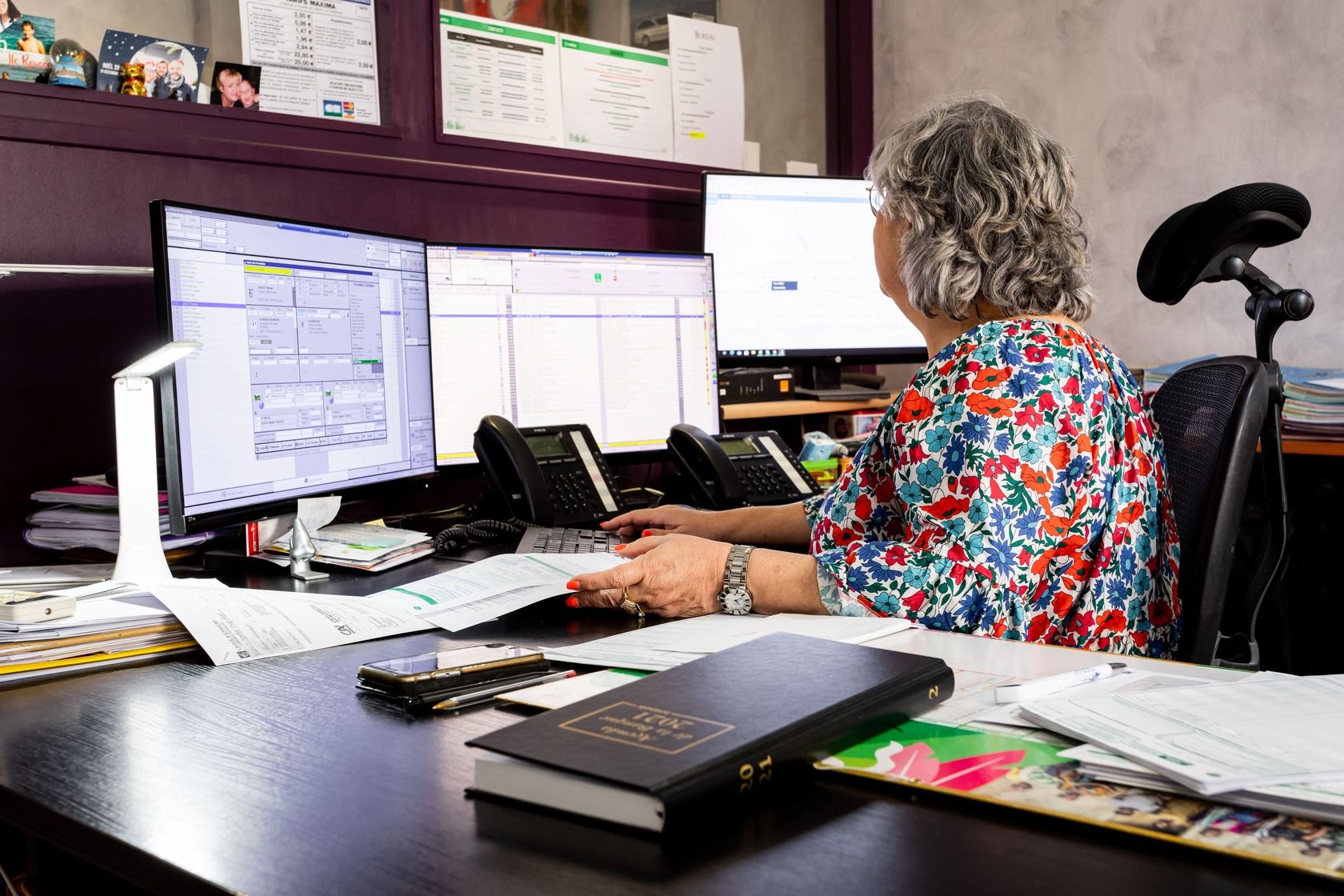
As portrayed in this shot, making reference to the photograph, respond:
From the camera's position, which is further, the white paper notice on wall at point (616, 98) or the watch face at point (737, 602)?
the white paper notice on wall at point (616, 98)

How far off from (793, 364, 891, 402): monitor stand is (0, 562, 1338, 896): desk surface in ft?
5.81

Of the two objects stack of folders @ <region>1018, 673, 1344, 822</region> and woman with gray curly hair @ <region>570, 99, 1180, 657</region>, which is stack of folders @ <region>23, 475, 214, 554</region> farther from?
stack of folders @ <region>1018, 673, 1344, 822</region>

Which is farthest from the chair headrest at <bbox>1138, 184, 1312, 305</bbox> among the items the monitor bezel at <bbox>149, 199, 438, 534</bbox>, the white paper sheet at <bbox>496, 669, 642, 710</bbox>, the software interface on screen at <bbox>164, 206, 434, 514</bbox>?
the monitor bezel at <bbox>149, 199, 438, 534</bbox>

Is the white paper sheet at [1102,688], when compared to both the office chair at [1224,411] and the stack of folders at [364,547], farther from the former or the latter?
the stack of folders at [364,547]

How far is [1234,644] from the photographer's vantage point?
4.99ft

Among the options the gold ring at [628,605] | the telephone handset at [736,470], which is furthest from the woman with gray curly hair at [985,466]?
the telephone handset at [736,470]

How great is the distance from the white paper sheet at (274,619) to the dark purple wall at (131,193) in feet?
1.92

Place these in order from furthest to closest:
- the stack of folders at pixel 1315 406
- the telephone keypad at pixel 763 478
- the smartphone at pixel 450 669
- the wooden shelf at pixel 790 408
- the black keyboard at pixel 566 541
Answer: the wooden shelf at pixel 790 408 → the stack of folders at pixel 1315 406 → the telephone keypad at pixel 763 478 → the black keyboard at pixel 566 541 → the smartphone at pixel 450 669

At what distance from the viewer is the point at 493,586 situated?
1.27 m

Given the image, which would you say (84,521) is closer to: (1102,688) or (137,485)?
(137,485)

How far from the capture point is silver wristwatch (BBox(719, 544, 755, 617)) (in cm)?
120

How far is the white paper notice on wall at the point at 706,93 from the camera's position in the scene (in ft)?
8.84

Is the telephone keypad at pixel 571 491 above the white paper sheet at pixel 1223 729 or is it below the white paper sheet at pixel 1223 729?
above

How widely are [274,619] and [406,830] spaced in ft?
1.84
